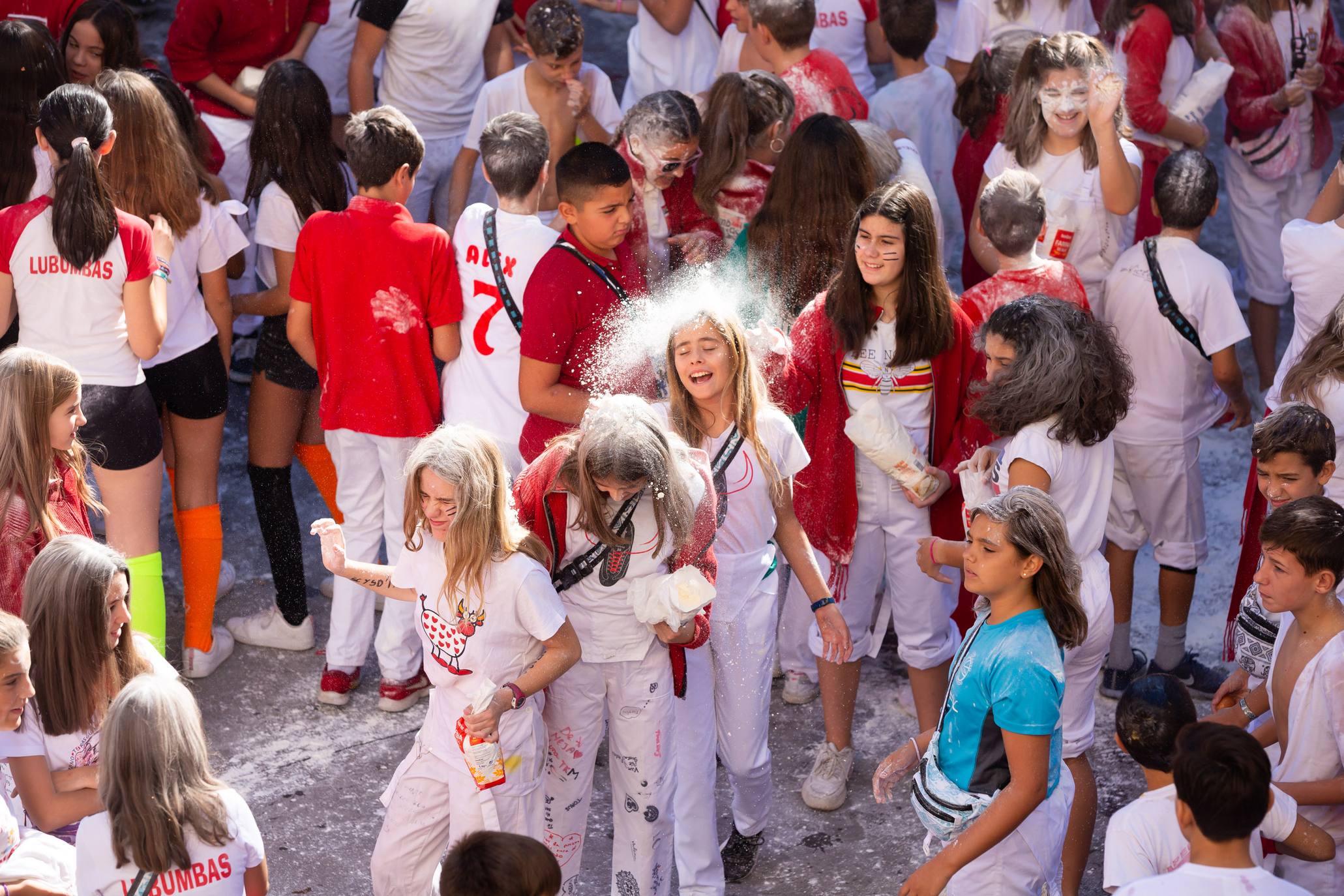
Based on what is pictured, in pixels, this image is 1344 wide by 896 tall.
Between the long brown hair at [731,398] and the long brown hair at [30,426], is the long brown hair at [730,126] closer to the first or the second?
the long brown hair at [731,398]

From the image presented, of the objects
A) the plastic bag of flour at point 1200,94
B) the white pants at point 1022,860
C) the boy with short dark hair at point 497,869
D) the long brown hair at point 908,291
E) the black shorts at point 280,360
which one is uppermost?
the plastic bag of flour at point 1200,94

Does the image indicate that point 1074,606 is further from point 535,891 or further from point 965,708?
point 535,891

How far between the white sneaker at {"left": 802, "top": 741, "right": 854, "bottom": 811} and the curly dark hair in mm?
1213

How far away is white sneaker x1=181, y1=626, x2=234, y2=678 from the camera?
5027 mm

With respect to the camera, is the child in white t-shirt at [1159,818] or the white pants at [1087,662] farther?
the white pants at [1087,662]

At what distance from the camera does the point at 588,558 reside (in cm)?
357

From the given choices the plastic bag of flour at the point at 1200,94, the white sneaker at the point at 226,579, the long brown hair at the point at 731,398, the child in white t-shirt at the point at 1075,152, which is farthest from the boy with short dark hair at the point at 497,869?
the plastic bag of flour at the point at 1200,94

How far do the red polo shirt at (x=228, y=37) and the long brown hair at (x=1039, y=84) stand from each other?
294 centimetres

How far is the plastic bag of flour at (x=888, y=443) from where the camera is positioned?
4.18 metres

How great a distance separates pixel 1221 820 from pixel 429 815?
6.04ft

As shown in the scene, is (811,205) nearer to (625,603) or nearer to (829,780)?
(625,603)

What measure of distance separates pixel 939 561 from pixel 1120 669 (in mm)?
1533

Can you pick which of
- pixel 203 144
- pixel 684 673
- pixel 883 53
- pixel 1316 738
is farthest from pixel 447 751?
pixel 883 53

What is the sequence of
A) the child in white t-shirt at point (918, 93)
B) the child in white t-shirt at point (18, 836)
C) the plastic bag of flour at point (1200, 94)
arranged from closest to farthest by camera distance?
1. the child in white t-shirt at point (18, 836)
2. the plastic bag of flour at point (1200, 94)
3. the child in white t-shirt at point (918, 93)
